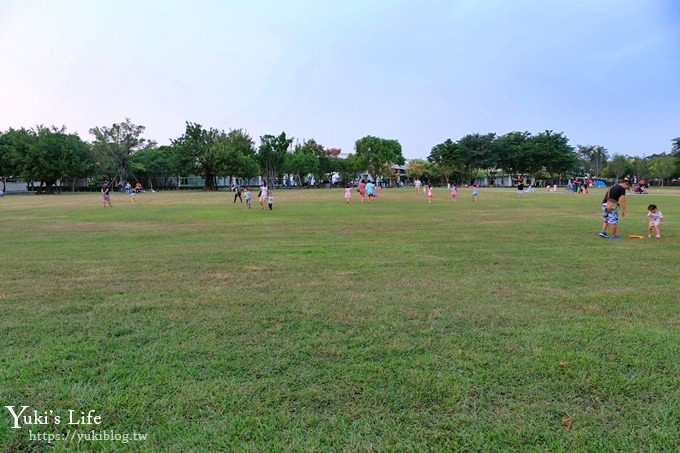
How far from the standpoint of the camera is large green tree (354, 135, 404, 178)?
83000 millimetres

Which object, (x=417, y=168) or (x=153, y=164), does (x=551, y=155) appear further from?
(x=153, y=164)

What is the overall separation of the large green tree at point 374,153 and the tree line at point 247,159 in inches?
7.4

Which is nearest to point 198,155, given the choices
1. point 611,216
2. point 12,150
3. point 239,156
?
point 239,156

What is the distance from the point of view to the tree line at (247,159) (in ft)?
197

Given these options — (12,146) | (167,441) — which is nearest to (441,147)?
(12,146)

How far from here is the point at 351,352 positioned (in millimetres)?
4141

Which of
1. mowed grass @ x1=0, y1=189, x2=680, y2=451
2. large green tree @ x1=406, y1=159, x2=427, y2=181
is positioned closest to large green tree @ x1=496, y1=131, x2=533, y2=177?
large green tree @ x1=406, y1=159, x2=427, y2=181

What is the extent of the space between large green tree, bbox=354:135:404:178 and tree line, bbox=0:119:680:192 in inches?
7.4

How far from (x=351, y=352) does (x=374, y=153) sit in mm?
80623

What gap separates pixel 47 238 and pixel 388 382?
12598 mm

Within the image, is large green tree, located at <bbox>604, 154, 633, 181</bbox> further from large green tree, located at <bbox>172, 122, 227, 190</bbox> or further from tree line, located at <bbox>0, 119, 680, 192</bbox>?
large green tree, located at <bbox>172, 122, 227, 190</bbox>

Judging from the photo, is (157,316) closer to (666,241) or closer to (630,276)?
(630,276)

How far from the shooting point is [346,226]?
15289mm

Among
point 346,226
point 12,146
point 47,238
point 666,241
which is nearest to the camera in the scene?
point 666,241
